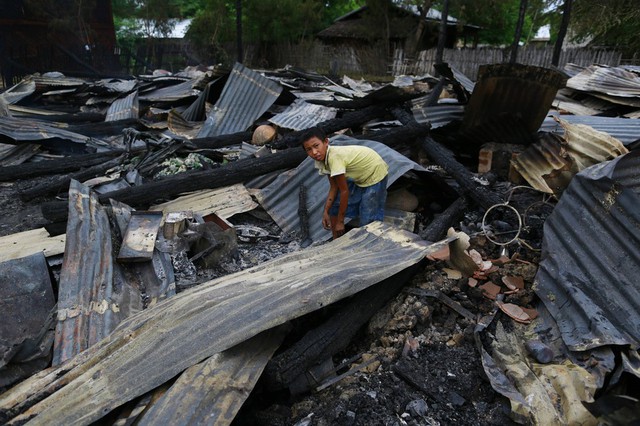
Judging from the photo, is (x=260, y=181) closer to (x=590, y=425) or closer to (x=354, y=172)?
(x=354, y=172)

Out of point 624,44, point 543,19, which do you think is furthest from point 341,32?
point 624,44

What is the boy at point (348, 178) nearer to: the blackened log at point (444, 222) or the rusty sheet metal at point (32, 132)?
the blackened log at point (444, 222)

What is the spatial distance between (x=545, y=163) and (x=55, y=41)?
18638mm

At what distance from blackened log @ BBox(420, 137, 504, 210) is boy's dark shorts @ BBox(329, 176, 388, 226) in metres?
1.11

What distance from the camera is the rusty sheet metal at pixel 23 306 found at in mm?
2570

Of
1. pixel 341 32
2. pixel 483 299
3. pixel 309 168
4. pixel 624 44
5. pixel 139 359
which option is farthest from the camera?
pixel 341 32

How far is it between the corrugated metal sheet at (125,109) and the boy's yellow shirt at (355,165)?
6.27 m

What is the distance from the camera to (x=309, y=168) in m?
5.39

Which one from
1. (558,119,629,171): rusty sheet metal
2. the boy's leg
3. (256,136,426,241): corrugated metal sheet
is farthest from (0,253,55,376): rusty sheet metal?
(558,119,629,171): rusty sheet metal

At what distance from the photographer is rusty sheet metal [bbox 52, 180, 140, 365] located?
280 centimetres

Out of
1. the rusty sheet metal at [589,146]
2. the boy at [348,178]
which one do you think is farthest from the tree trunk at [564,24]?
the boy at [348,178]

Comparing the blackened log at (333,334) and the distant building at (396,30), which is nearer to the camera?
the blackened log at (333,334)

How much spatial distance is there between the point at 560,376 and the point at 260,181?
4.14m


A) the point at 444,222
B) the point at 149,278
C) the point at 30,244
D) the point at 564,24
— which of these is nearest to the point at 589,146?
the point at 444,222
